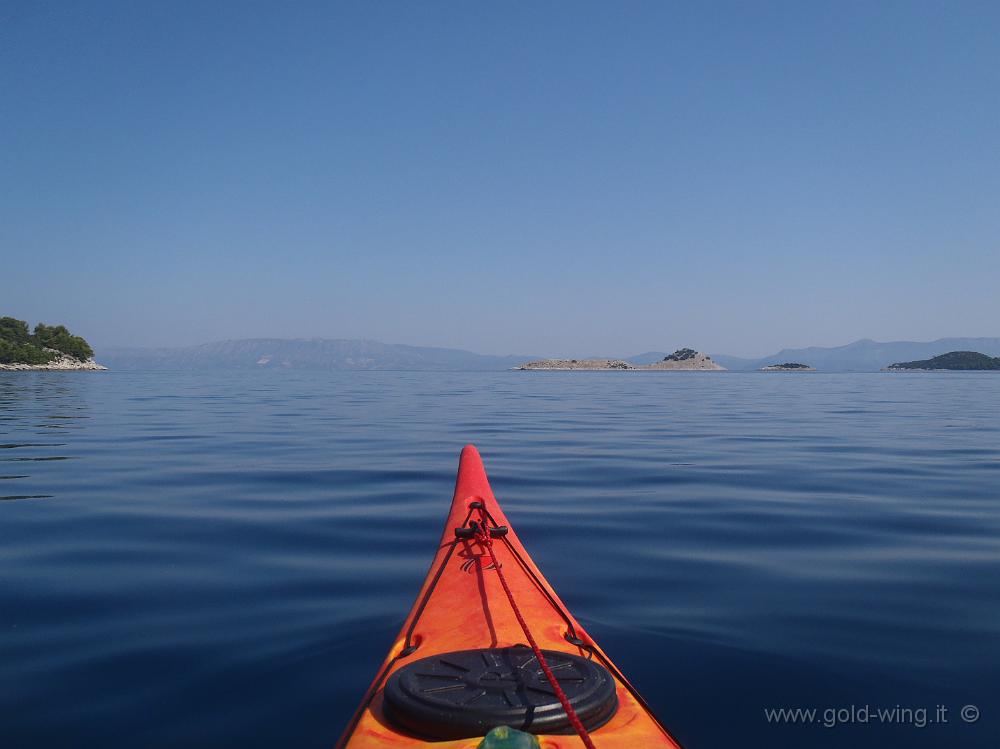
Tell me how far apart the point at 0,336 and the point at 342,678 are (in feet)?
431

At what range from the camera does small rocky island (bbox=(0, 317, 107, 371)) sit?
335ft

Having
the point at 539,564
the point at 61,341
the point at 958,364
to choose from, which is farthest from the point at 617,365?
the point at 539,564

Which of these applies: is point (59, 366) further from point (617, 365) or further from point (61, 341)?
point (617, 365)

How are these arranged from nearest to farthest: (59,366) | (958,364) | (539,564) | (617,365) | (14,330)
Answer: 1. (539,564)
2. (59,366)
3. (14,330)
4. (958,364)
5. (617,365)

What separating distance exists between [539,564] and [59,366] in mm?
122407

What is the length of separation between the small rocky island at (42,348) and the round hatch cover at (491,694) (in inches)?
4608

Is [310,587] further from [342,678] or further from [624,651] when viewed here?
[624,651]

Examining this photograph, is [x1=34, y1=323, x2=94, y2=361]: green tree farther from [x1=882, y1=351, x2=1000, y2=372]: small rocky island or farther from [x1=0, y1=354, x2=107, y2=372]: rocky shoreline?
[x1=882, y1=351, x2=1000, y2=372]: small rocky island

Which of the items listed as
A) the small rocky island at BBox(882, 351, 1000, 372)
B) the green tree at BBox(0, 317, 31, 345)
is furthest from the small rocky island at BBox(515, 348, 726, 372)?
the green tree at BBox(0, 317, 31, 345)

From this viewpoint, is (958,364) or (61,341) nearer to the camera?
(61,341)

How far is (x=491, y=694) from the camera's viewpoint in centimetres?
285

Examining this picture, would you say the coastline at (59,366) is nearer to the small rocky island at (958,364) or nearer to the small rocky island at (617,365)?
the small rocky island at (617,365)

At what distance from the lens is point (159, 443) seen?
52.3 feet

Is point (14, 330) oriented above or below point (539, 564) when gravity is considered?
above
